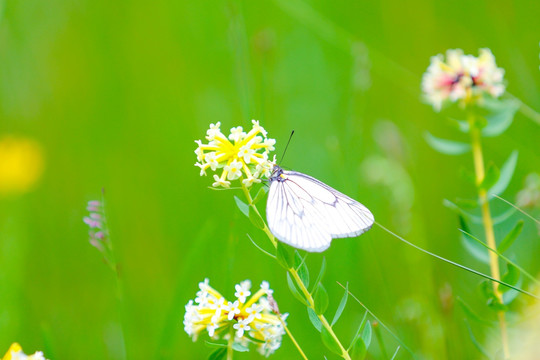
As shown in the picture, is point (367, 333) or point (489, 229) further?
point (489, 229)

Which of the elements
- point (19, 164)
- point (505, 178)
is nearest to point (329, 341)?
point (505, 178)

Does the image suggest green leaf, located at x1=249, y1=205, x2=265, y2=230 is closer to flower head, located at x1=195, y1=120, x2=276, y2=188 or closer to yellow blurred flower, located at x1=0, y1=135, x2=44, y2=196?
flower head, located at x1=195, y1=120, x2=276, y2=188

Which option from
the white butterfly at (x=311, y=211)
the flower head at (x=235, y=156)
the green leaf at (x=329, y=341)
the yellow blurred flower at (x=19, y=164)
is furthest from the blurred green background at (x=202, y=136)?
the green leaf at (x=329, y=341)

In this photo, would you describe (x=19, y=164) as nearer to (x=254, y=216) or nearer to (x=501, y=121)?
(x=254, y=216)

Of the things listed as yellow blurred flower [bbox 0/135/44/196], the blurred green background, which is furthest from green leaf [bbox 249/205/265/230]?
yellow blurred flower [bbox 0/135/44/196]

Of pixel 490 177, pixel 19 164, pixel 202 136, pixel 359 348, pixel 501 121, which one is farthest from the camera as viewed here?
pixel 202 136

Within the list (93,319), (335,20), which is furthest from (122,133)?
(335,20)

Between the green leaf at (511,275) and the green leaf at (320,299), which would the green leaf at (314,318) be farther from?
the green leaf at (511,275)
